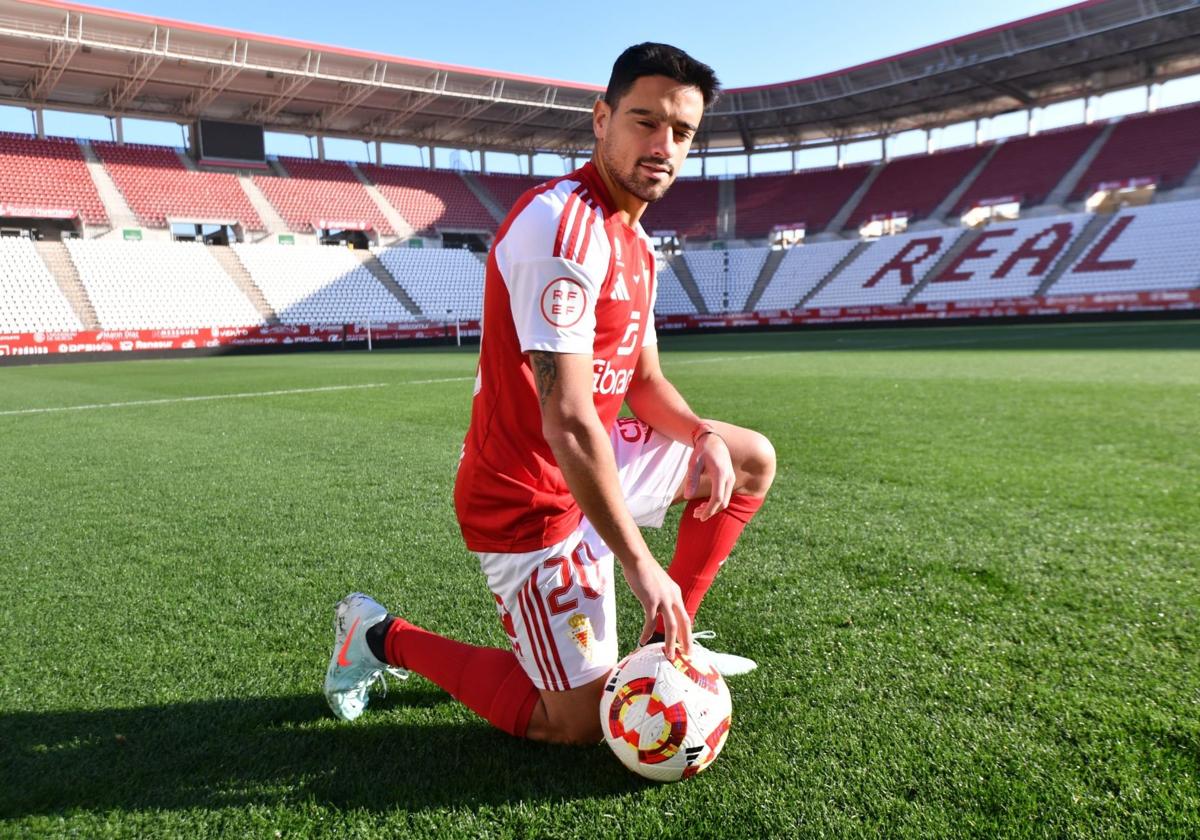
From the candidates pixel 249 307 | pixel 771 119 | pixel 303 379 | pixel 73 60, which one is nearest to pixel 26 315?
pixel 249 307

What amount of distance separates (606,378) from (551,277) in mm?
436

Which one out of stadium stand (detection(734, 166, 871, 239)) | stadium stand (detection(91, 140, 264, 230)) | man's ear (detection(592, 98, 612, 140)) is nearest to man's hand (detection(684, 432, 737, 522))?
man's ear (detection(592, 98, 612, 140))

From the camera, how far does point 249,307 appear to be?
28.8 metres

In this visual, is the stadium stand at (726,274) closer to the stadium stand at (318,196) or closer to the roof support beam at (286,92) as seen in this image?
the stadium stand at (318,196)

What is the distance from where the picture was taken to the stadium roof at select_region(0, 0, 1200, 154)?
27.2m

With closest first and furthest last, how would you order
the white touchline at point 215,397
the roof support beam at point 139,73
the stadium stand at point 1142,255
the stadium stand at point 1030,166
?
the white touchline at point 215,397
the roof support beam at point 139,73
the stadium stand at point 1142,255
the stadium stand at point 1030,166

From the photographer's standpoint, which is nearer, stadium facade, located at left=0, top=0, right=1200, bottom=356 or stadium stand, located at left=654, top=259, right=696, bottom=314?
stadium facade, located at left=0, top=0, right=1200, bottom=356

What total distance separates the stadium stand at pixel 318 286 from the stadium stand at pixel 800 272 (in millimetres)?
17123

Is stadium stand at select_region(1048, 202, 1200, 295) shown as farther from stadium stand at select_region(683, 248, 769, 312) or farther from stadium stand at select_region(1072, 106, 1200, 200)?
stadium stand at select_region(683, 248, 769, 312)

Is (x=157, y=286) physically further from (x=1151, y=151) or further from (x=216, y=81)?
(x=1151, y=151)

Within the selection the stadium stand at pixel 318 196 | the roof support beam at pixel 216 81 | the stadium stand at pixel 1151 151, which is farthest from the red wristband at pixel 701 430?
the stadium stand at pixel 1151 151

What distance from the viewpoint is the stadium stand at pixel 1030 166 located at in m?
34.2

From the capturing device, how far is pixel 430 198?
39.1m

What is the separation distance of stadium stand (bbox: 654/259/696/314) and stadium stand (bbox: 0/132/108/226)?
23.9 metres
